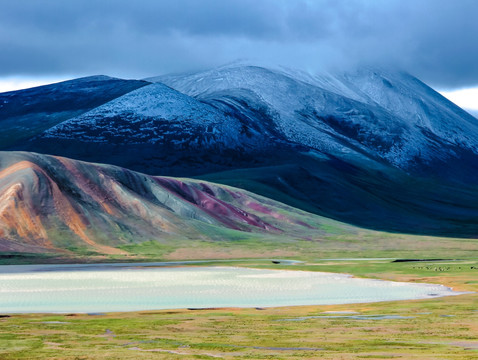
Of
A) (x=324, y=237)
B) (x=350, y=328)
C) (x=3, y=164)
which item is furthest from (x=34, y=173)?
(x=350, y=328)

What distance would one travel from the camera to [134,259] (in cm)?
13462

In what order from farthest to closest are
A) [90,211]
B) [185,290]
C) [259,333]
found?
[90,211] → [185,290] → [259,333]

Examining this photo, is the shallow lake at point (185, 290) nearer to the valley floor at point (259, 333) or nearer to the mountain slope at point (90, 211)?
the valley floor at point (259, 333)

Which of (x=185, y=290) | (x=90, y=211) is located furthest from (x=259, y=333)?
(x=90, y=211)

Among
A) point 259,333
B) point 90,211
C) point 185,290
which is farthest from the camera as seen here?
point 90,211

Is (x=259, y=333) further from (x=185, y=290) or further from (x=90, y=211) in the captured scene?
(x=90, y=211)

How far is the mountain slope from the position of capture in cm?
15112

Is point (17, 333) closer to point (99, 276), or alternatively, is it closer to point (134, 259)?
point (99, 276)

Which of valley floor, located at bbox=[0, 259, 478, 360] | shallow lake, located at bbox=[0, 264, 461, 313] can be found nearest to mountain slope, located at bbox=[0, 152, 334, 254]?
shallow lake, located at bbox=[0, 264, 461, 313]

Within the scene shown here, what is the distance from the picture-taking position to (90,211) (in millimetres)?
164375

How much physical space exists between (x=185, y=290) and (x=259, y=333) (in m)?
30.1

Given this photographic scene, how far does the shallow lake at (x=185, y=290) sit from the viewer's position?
61.5 meters

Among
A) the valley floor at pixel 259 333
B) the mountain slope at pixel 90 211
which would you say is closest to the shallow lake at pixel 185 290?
the valley floor at pixel 259 333

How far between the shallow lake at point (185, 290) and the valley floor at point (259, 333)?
213 inches
